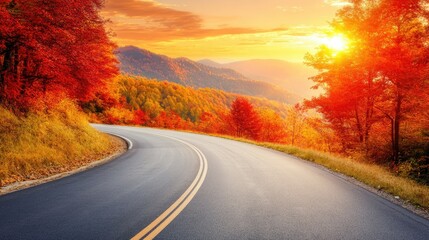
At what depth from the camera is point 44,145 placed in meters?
12.9

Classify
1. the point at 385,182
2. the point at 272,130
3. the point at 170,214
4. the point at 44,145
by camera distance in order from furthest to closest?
the point at 272,130 → the point at 44,145 → the point at 385,182 → the point at 170,214

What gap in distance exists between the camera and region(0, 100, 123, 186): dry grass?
10.4 meters

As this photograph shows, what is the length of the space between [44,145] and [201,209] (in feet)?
29.9

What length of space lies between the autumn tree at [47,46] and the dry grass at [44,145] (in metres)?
1.27

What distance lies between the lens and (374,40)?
16703mm

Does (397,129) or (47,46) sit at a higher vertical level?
(47,46)

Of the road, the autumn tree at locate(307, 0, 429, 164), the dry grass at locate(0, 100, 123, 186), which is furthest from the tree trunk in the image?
the dry grass at locate(0, 100, 123, 186)

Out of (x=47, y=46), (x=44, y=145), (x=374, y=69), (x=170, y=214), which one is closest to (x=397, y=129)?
(x=374, y=69)

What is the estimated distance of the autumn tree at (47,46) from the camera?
34.0ft

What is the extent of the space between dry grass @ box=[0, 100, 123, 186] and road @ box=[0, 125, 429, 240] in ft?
5.75

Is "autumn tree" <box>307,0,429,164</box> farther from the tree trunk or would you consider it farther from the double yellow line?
the double yellow line

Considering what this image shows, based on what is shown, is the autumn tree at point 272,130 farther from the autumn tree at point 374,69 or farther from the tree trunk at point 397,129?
the tree trunk at point 397,129

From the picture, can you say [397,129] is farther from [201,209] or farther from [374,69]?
[201,209]

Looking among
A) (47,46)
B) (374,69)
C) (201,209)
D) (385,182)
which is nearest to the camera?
(201,209)
